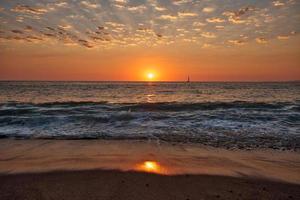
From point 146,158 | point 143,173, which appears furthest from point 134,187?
point 146,158

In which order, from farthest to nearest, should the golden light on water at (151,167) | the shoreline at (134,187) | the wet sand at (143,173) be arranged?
the golden light on water at (151,167), the wet sand at (143,173), the shoreline at (134,187)

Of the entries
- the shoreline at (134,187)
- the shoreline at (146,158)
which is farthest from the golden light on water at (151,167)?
the shoreline at (134,187)

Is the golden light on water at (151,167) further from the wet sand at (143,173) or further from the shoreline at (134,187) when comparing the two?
the shoreline at (134,187)

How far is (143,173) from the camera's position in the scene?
5.04m

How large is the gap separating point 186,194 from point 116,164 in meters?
2.18

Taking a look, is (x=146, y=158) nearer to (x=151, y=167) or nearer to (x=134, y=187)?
(x=151, y=167)

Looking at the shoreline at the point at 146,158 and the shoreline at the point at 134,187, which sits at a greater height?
the shoreline at the point at 134,187

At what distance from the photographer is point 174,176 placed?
4.87 metres

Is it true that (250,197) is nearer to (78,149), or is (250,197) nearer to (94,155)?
(94,155)

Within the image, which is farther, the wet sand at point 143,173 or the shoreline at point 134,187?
the wet sand at point 143,173

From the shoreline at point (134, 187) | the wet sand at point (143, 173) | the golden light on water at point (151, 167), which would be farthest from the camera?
the golden light on water at point (151, 167)

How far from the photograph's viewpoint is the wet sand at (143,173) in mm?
4121

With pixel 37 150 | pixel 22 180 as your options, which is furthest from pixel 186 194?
pixel 37 150

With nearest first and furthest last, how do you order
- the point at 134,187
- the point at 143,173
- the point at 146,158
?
the point at 134,187, the point at 143,173, the point at 146,158
